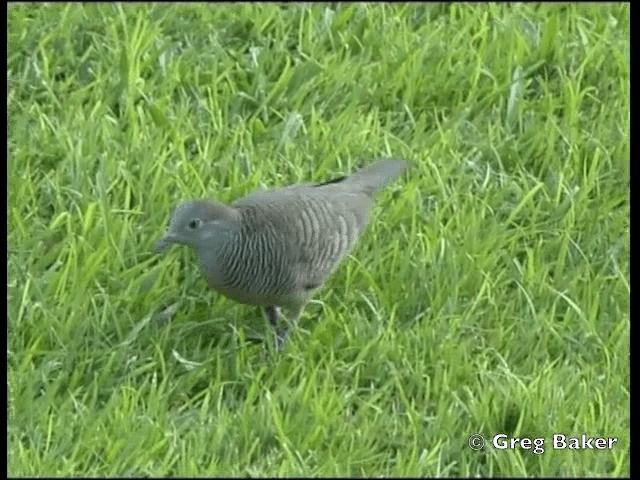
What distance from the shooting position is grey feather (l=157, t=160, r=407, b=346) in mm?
4539

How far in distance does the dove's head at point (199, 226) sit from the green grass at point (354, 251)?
13.4 inches

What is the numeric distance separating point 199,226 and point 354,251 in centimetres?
72

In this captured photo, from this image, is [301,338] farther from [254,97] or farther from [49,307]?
[254,97]

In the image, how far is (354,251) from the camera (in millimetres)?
5062

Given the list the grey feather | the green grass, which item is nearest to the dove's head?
the grey feather

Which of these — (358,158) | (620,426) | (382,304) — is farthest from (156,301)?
(620,426)

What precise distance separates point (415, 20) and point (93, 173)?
1.64m

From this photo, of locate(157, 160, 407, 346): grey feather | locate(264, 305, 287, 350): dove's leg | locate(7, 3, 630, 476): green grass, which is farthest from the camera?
locate(264, 305, 287, 350): dove's leg

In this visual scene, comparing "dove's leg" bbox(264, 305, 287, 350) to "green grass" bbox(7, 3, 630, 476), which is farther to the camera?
"dove's leg" bbox(264, 305, 287, 350)

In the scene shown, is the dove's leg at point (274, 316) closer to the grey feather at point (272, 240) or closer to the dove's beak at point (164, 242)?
the grey feather at point (272, 240)

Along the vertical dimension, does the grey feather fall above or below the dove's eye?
below

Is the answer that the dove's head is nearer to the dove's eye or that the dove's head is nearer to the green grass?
the dove's eye

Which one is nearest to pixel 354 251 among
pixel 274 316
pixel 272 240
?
pixel 274 316

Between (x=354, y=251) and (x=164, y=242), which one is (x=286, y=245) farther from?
(x=354, y=251)
